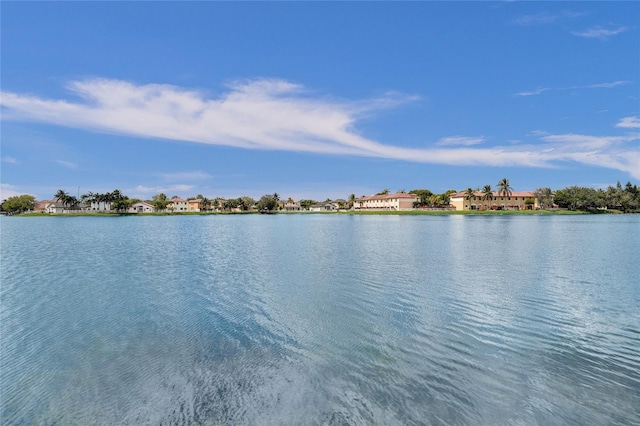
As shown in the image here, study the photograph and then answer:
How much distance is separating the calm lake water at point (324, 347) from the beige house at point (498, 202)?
158 metres

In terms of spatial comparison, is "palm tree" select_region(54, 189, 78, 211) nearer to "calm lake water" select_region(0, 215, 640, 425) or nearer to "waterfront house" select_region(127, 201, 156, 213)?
"waterfront house" select_region(127, 201, 156, 213)

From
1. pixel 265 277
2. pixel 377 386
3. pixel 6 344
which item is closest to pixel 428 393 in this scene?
pixel 377 386

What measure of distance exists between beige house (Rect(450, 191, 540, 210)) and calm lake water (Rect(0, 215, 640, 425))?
15834 centimetres

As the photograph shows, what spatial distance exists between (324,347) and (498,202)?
186725mm

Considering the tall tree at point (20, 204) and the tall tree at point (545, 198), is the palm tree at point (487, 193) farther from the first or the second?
the tall tree at point (20, 204)

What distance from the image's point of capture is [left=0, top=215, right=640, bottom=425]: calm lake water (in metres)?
7.62

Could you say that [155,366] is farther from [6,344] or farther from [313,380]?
[6,344]

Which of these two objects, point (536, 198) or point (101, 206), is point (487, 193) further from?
point (101, 206)

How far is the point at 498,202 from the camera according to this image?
176 m

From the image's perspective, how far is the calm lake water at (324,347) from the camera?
762 centimetres

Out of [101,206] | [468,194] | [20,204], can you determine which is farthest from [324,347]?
[20,204]

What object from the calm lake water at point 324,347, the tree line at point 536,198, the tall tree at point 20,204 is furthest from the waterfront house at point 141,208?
the calm lake water at point 324,347

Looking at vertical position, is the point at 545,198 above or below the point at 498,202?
above

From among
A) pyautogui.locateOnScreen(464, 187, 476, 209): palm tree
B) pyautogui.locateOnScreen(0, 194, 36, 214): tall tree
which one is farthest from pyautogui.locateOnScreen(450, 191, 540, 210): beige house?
pyautogui.locateOnScreen(0, 194, 36, 214): tall tree
